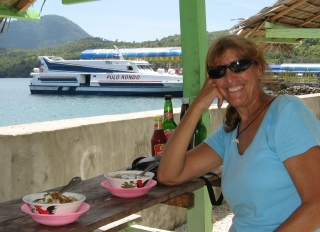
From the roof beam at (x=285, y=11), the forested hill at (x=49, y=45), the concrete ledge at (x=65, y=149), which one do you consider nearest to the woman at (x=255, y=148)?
the concrete ledge at (x=65, y=149)

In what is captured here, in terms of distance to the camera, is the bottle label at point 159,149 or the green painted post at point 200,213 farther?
the green painted post at point 200,213

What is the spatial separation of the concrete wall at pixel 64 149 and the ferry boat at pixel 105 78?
4299 cm

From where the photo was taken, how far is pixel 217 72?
5.79 feet

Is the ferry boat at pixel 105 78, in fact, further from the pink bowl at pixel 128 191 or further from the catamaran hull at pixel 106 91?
the pink bowl at pixel 128 191

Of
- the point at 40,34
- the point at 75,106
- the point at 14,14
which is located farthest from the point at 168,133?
the point at 40,34

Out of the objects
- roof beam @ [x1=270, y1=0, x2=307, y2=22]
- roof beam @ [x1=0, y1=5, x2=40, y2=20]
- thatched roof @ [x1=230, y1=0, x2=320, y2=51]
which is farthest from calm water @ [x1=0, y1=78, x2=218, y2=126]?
roof beam @ [x1=0, y1=5, x2=40, y2=20]

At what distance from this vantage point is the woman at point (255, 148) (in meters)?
1.45

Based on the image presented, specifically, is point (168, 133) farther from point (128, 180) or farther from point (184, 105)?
point (128, 180)

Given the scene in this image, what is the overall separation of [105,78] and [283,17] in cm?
4330

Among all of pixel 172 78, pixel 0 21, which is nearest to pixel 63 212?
pixel 0 21

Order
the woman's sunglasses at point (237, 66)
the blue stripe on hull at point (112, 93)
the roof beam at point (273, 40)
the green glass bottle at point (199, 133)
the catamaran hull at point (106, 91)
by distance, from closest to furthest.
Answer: the woman's sunglasses at point (237, 66) < the green glass bottle at point (199, 133) < the roof beam at point (273, 40) < the catamaran hull at point (106, 91) < the blue stripe on hull at point (112, 93)

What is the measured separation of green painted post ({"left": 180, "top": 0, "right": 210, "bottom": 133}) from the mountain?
7412 cm

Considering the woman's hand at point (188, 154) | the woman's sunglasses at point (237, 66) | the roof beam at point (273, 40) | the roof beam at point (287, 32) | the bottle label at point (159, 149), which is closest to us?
the woman's sunglasses at point (237, 66)

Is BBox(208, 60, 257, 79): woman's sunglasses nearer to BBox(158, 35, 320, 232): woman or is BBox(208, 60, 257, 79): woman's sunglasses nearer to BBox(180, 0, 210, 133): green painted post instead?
BBox(158, 35, 320, 232): woman
